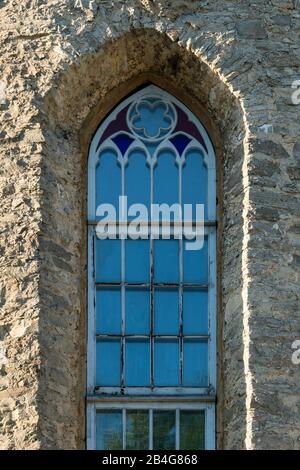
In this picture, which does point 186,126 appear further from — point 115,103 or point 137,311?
point 137,311

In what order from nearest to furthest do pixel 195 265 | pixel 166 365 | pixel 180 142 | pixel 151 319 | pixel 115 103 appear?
pixel 166 365, pixel 151 319, pixel 195 265, pixel 180 142, pixel 115 103

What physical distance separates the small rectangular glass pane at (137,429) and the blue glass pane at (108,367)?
29 cm

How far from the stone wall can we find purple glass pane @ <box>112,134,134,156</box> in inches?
8.6

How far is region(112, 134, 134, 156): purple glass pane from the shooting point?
65.5 ft

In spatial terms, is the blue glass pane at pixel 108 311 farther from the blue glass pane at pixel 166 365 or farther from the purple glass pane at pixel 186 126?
the purple glass pane at pixel 186 126

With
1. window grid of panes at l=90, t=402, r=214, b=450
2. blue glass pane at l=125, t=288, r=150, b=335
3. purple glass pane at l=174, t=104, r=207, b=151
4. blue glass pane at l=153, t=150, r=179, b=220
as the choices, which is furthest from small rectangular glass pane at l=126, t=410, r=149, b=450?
purple glass pane at l=174, t=104, r=207, b=151

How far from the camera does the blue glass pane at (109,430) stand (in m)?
19.2

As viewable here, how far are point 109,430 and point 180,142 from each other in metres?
2.39

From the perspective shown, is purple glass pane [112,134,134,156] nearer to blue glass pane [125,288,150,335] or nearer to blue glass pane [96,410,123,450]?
blue glass pane [125,288,150,335]

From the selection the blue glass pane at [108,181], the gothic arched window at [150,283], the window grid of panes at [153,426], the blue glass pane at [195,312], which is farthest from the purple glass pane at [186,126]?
the window grid of panes at [153,426]

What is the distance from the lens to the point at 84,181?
1984 centimetres

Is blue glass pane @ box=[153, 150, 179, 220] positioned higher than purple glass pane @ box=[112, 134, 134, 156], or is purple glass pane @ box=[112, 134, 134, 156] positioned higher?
purple glass pane @ box=[112, 134, 134, 156]

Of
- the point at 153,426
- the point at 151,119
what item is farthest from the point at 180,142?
the point at 153,426
